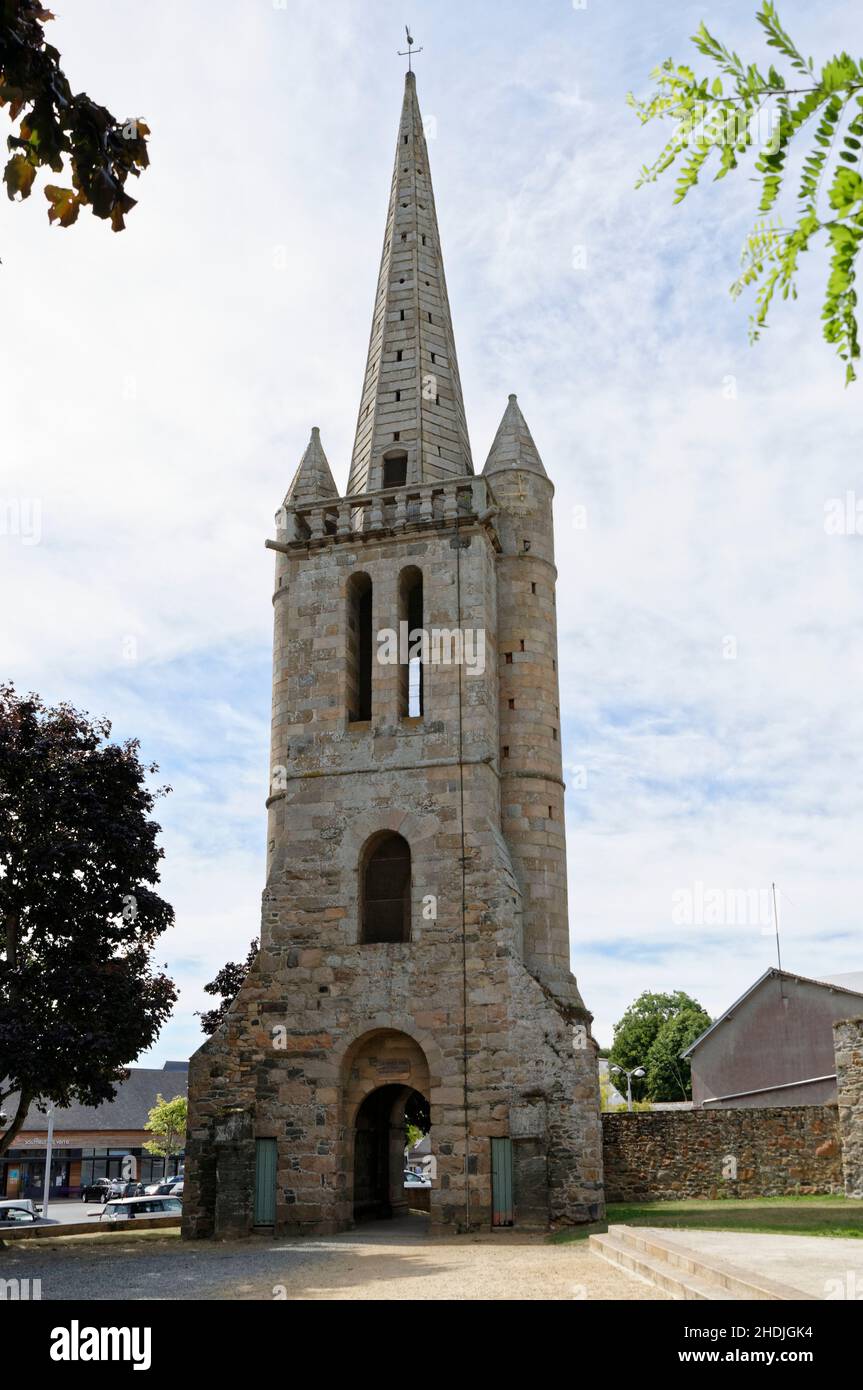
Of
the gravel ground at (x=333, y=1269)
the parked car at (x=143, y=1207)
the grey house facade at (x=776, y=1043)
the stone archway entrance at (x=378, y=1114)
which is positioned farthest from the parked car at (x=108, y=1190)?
the gravel ground at (x=333, y=1269)

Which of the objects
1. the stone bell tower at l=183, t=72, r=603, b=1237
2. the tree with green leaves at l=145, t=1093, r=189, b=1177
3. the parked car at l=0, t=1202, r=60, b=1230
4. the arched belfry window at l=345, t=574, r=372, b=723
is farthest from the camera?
the tree with green leaves at l=145, t=1093, r=189, b=1177

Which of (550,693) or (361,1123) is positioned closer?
(361,1123)

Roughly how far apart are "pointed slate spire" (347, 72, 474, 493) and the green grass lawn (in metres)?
15.9

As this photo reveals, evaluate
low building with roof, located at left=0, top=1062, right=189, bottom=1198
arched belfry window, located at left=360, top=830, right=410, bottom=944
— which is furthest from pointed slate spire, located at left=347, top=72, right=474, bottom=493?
low building with roof, located at left=0, top=1062, right=189, bottom=1198

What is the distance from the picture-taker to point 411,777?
25.0 metres

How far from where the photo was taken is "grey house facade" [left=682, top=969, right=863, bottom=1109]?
38.4 metres

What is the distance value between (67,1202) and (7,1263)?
40.3m

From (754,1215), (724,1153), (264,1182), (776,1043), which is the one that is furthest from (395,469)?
(776,1043)

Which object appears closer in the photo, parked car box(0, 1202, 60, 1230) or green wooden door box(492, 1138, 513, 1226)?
green wooden door box(492, 1138, 513, 1226)

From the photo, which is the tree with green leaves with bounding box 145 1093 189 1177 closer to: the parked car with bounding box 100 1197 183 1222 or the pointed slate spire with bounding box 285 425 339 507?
the parked car with bounding box 100 1197 183 1222

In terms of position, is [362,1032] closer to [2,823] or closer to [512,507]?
[2,823]

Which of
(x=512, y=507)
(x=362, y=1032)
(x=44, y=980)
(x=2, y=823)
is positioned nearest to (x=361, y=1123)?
(x=362, y=1032)

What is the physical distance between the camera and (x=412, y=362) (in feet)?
101

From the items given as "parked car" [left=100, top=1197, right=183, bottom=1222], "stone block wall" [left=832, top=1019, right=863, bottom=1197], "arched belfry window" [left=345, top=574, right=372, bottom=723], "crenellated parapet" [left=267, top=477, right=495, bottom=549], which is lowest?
"parked car" [left=100, top=1197, right=183, bottom=1222]
